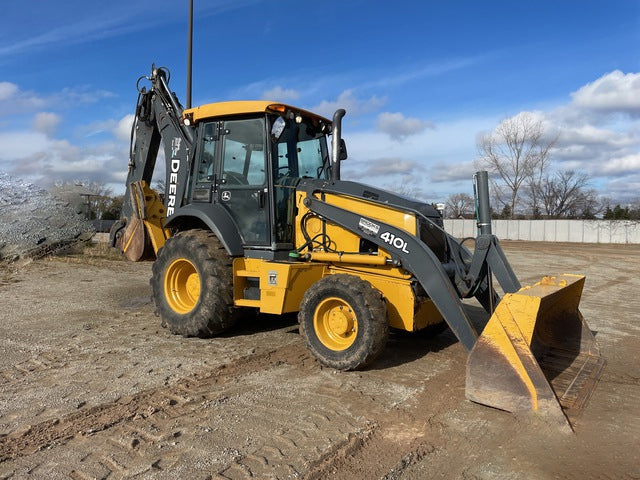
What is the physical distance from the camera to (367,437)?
3.59 meters

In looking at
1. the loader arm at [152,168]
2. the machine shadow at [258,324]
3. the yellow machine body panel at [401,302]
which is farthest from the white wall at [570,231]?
the yellow machine body panel at [401,302]

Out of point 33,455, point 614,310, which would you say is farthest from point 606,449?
point 614,310

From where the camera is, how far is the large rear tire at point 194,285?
591 centimetres

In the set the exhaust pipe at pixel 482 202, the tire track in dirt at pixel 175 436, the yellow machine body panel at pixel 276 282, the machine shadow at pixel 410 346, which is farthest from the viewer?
the yellow machine body panel at pixel 276 282

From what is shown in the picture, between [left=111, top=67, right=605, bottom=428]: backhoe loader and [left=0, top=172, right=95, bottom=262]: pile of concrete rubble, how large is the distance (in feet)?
23.0

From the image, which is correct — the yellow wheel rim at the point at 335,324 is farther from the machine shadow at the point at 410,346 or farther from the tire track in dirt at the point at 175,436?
the tire track in dirt at the point at 175,436

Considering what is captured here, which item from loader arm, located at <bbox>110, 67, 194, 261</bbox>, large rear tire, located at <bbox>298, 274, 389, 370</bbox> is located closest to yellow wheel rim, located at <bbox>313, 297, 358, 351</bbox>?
large rear tire, located at <bbox>298, 274, 389, 370</bbox>

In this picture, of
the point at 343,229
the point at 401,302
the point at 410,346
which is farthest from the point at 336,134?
the point at 410,346

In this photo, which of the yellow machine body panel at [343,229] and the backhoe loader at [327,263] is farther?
the yellow machine body panel at [343,229]

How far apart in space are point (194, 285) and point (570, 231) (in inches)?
1405

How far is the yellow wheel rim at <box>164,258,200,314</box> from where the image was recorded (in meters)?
6.49

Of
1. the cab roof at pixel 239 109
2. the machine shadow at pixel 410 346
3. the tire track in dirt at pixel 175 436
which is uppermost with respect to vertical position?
the cab roof at pixel 239 109

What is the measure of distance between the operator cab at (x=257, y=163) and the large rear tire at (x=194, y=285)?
39 cm

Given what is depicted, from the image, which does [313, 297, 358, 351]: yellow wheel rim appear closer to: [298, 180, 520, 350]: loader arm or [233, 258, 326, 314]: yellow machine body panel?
[233, 258, 326, 314]: yellow machine body panel
